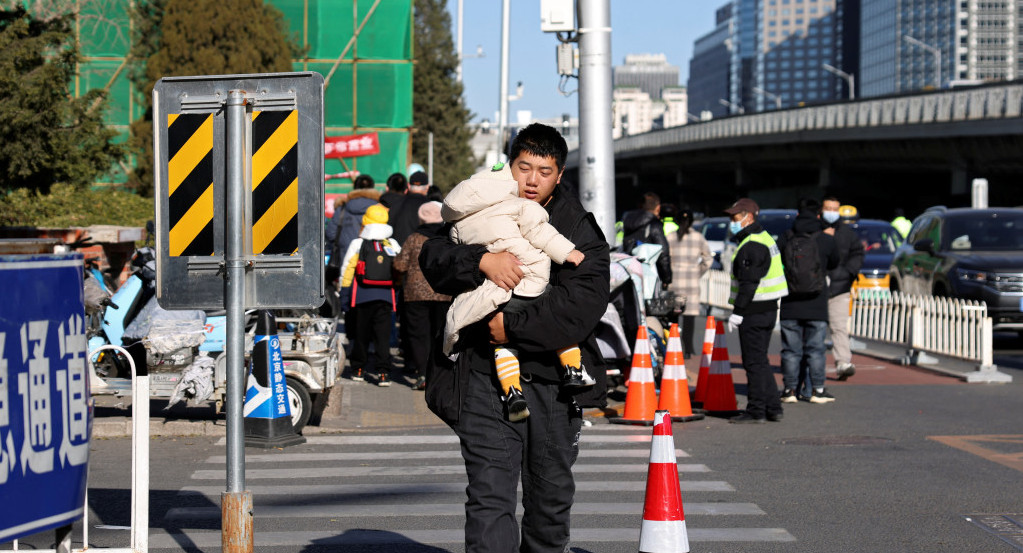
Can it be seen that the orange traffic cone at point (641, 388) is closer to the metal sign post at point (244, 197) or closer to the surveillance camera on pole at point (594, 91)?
the surveillance camera on pole at point (594, 91)

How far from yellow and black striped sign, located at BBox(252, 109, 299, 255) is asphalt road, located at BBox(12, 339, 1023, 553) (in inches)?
55.9

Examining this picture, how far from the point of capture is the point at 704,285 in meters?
25.3

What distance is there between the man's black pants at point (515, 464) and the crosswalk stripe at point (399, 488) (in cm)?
290

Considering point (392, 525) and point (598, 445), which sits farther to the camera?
point (598, 445)

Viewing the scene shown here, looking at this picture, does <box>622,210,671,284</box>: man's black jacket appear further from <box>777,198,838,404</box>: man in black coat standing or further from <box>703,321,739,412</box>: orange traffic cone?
<box>703,321,739,412</box>: orange traffic cone

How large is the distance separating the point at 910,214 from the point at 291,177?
206ft

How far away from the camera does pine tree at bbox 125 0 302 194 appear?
28.8m

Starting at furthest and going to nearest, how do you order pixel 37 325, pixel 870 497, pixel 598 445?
pixel 598 445 < pixel 870 497 < pixel 37 325

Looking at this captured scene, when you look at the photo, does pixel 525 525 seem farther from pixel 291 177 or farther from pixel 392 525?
pixel 392 525

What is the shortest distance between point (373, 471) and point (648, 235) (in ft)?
19.5

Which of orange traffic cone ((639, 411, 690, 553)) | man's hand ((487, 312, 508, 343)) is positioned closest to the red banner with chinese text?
orange traffic cone ((639, 411, 690, 553))

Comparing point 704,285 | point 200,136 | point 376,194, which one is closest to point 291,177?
point 200,136

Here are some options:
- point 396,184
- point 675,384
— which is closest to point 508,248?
point 675,384

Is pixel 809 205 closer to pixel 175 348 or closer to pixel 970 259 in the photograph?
pixel 175 348
